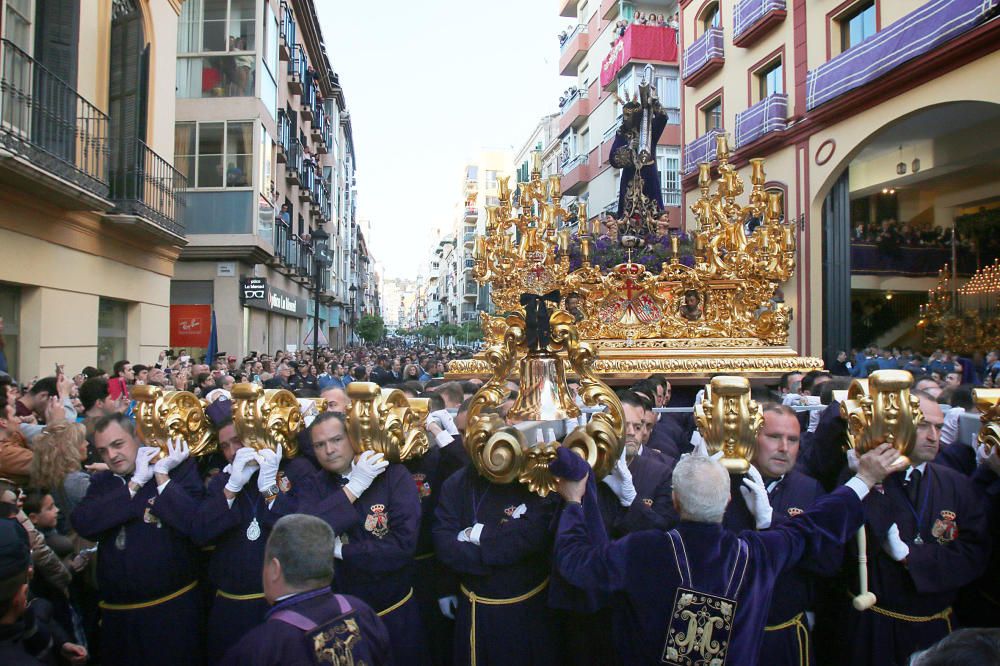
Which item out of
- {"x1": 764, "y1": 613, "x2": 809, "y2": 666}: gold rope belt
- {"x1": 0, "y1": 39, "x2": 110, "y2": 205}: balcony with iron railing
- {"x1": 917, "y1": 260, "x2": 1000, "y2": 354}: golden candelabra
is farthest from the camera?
{"x1": 917, "y1": 260, "x2": 1000, "y2": 354}: golden candelabra

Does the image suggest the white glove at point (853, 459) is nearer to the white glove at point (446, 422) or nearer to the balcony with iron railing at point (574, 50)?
the white glove at point (446, 422)

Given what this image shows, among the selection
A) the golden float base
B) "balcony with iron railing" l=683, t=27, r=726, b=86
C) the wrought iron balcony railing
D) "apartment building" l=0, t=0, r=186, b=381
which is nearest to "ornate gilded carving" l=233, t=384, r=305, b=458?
the golden float base

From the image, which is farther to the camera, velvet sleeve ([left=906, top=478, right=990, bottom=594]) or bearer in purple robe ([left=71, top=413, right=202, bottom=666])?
bearer in purple robe ([left=71, top=413, right=202, bottom=666])

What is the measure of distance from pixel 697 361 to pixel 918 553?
4.82 meters

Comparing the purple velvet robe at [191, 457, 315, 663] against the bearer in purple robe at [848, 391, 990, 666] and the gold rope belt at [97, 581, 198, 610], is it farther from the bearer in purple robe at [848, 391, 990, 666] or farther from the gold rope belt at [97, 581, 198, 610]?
the bearer in purple robe at [848, 391, 990, 666]

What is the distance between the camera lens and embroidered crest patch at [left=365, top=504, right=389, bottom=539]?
3.51 meters

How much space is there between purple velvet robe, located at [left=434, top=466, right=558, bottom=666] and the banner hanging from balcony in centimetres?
2392

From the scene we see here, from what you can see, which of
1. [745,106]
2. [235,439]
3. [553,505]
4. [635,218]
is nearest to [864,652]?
[553,505]

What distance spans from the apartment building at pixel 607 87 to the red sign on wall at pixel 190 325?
11402 millimetres

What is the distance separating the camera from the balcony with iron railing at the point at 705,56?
18.4 metres

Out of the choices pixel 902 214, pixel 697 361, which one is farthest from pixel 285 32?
pixel 697 361

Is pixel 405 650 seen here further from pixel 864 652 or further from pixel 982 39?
pixel 982 39

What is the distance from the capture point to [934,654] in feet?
5.08

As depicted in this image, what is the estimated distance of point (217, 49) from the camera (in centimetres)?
1847
